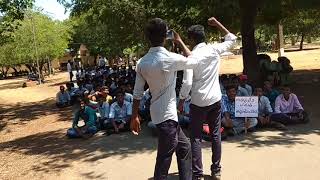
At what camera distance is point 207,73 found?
5750 mm

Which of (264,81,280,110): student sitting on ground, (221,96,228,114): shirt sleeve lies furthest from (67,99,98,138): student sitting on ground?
(264,81,280,110): student sitting on ground

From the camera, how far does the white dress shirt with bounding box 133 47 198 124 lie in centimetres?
480

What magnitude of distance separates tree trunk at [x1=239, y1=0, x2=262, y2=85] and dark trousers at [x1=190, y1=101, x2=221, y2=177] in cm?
916

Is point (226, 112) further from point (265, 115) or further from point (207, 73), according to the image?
point (207, 73)

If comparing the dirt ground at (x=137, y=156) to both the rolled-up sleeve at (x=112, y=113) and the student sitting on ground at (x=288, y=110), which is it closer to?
the student sitting on ground at (x=288, y=110)

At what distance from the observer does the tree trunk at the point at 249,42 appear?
14806 millimetres

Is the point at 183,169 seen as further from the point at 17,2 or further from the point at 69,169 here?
the point at 17,2

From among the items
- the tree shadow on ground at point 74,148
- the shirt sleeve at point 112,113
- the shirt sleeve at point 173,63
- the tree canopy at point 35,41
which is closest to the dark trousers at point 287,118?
the tree shadow on ground at point 74,148

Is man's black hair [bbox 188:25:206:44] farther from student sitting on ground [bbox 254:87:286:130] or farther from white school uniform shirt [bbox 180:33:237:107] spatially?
student sitting on ground [bbox 254:87:286:130]

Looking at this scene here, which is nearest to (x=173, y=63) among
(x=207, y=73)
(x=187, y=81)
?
(x=187, y=81)

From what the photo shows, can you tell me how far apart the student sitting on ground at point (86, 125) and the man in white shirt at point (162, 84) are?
5.80m

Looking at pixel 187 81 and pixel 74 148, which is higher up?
pixel 187 81

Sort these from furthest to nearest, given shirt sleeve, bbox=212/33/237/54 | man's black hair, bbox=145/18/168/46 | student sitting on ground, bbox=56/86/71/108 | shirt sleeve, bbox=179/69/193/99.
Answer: student sitting on ground, bbox=56/86/71/108 < shirt sleeve, bbox=212/33/237/54 < shirt sleeve, bbox=179/69/193/99 < man's black hair, bbox=145/18/168/46

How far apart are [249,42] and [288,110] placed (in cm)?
582
